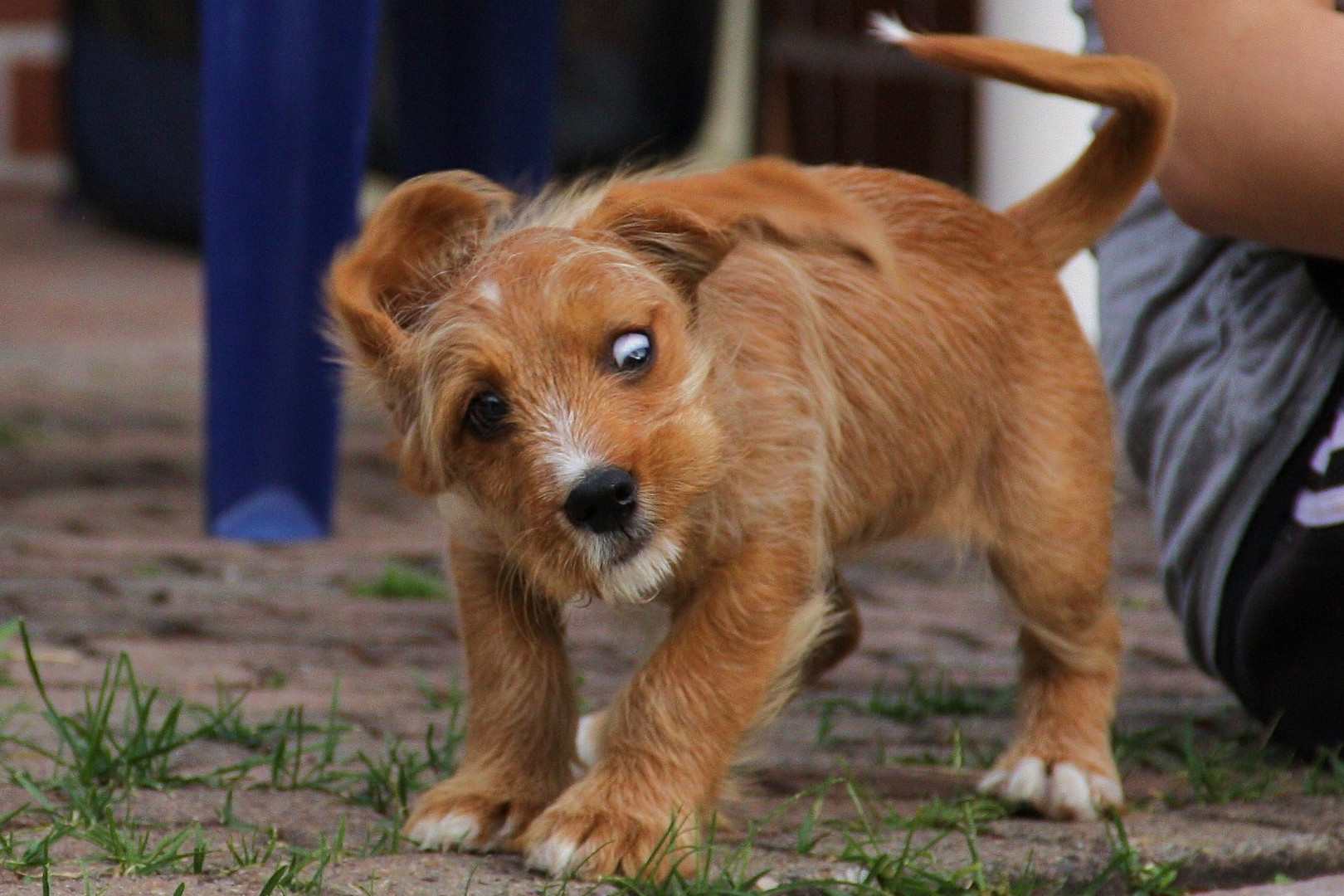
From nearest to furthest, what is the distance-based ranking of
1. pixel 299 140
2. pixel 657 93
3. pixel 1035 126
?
pixel 299 140 → pixel 1035 126 → pixel 657 93

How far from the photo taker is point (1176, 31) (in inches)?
115

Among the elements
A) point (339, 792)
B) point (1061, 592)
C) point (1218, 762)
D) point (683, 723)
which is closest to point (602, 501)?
point (683, 723)

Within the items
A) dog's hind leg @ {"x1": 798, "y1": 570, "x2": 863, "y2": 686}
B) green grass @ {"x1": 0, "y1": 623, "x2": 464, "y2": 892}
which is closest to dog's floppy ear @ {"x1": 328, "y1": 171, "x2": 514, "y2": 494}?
green grass @ {"x1": 0, "y1": 623, "x2": 464, "y2": 892}

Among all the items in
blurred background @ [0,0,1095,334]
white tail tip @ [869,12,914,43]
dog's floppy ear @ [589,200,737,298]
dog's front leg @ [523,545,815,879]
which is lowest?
blurred background @ [0,0,1095,334]

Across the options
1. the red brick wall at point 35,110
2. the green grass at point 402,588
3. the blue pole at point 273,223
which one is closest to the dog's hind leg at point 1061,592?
the green grass at point 402,588

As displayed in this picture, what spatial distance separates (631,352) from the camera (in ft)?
7.90

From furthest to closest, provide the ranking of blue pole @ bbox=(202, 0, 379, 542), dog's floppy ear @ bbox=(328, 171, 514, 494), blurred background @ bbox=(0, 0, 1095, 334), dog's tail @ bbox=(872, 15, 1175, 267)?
blurred background @ bbox=(0, 0, 1095, 334) < blue pole @ bbox=(202, 0, 379, 542) < dog's tail @ bbox=(872, 15, 1175, 267) < dog's floppy ear @ bbox=(328, 171, 514, 494)

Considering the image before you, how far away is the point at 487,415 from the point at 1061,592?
114 cm

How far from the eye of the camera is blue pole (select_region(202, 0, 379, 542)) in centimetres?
477

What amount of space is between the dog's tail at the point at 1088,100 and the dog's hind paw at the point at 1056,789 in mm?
891

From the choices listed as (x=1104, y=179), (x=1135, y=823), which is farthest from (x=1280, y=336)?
(x=1135, y=823)

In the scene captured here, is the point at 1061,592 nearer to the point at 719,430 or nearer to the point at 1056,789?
the point at 1056,789

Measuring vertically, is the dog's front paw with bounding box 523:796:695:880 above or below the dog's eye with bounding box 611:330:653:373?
below

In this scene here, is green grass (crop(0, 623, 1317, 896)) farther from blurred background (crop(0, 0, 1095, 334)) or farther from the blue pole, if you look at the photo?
blurred background (crop(0, 0, 1095, 334))
